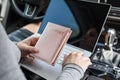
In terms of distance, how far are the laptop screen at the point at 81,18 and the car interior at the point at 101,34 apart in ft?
0.15

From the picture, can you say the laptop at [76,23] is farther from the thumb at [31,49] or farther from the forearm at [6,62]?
the forearm at [6,62]

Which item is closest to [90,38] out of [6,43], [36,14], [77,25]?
[77,25]

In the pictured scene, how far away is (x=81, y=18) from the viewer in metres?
1.06

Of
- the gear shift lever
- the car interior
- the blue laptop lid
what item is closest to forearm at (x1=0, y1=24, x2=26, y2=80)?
the car interior

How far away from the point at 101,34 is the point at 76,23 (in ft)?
0.56

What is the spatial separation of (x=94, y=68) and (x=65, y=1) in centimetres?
36

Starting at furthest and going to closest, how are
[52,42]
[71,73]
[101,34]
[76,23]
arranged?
[101,34] < [76,23] < [52,42] < [71,73]

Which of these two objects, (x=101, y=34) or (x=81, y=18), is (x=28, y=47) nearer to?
(x=81, y=18)

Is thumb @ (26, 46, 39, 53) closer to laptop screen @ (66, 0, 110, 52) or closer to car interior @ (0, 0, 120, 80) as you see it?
car interior @ (0, 0, 120, 80)

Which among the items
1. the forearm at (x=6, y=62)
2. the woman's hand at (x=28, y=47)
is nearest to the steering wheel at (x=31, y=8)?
the woman's hand at (x=28, y=47)

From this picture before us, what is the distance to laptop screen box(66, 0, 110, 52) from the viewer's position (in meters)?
0.98

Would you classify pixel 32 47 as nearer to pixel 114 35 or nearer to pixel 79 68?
pixel 79 68

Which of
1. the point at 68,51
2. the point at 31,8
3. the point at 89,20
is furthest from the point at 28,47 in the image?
the point at 31,8

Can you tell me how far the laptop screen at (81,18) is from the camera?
39.0 inches
